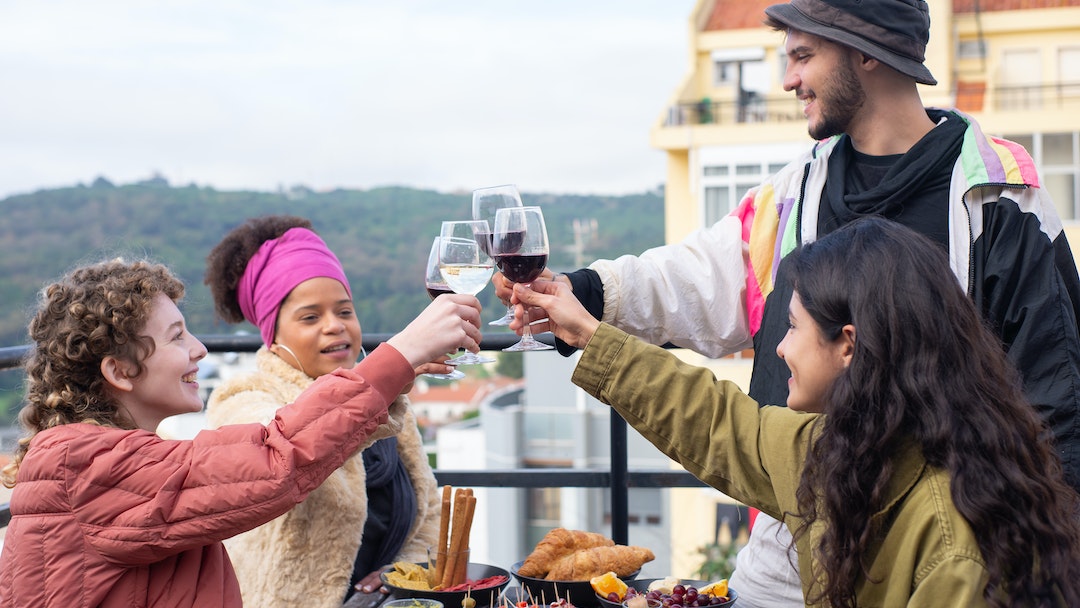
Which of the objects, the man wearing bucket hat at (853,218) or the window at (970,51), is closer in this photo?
the man wearing bucket hat at (853,218)

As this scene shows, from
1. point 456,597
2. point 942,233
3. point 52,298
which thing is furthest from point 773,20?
point 52,298

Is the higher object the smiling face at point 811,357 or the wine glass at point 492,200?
the wine glass at point 492,200

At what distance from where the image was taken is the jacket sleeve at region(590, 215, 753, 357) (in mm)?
2549

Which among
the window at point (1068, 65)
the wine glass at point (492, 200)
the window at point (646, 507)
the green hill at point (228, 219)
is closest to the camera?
the wine glass at point (492, 200)

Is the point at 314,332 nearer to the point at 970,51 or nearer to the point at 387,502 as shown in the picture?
the point at 387,502

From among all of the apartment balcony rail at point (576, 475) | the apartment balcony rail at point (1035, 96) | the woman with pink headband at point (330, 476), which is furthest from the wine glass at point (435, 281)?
the apartment balcony rail at point (1035, 96)

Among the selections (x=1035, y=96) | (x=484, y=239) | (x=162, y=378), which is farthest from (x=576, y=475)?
(x=1035, y=96)

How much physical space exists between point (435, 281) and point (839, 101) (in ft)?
3.11

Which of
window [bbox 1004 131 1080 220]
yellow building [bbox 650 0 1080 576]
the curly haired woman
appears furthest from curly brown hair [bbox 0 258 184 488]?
window [bbox 1004 131 1080 220]

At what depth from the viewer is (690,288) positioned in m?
2.57

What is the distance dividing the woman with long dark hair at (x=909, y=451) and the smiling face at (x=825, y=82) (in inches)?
25.1

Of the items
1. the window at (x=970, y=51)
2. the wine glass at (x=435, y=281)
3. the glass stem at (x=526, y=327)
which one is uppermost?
the window at (x=970, y=51)

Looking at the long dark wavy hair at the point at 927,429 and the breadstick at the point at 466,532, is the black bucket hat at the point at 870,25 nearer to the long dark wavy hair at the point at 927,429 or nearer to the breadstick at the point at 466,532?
the long dark wavy hair at the point at 927,429

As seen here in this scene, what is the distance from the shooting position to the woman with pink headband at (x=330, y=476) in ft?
8.34
